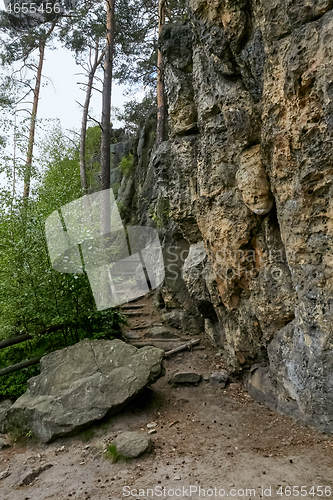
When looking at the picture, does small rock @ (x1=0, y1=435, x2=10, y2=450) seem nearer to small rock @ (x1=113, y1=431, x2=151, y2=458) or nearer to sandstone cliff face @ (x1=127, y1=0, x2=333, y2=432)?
small rock @ (x1=113, y1=431, x2=151, y2=458)

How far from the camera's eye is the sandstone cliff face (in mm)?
4547

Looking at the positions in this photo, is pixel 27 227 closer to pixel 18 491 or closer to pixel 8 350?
pixel 8 350

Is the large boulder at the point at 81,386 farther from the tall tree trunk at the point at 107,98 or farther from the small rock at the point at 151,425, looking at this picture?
the tall tree trunk at the point at 107,98

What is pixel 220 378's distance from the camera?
6996 millimetres

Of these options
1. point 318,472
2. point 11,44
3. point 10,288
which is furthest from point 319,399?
point 11,44

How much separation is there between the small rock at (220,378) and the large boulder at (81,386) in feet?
4.45

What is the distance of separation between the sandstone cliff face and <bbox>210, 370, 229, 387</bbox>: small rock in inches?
11.1

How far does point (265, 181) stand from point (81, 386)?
4.61 m

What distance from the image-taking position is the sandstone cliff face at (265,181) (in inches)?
179

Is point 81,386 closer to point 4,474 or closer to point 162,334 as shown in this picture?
point 4,474

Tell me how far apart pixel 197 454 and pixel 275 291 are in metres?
2.65

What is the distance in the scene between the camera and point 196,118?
8.25 metres

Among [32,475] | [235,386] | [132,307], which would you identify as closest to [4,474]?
[32,475]

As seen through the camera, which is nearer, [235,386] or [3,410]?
[3,410]
